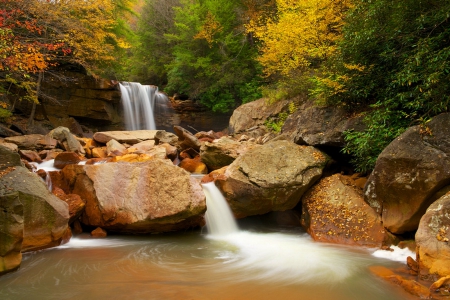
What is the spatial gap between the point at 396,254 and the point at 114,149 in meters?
10.0

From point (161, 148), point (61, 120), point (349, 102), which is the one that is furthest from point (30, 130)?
point (349, 102)

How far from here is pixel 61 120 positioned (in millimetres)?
17234

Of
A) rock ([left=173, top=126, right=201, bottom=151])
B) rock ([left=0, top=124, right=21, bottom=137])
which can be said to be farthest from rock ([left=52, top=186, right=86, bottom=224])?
rock ([left=0, top=124, right=21, bottom=137])

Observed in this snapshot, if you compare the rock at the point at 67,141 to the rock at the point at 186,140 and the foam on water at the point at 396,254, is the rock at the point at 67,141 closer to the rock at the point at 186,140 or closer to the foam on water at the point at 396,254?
the rock at the point at 186,140

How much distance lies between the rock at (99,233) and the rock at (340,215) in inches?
175

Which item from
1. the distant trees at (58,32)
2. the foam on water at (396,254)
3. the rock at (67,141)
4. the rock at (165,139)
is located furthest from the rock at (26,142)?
the foam on water at (396,254)

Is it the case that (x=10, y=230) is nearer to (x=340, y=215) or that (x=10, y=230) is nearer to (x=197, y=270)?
(x=197, y=270)

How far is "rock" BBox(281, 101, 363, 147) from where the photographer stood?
735 centimetres

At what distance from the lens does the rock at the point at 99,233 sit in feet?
21.6

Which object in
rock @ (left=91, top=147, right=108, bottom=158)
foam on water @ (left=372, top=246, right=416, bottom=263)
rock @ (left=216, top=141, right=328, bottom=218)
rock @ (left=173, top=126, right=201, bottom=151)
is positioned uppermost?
rock @ (left=173, top=126, right=201, bottom=151)

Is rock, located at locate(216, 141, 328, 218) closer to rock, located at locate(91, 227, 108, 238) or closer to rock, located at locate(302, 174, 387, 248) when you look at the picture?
rock, located at locate(302, 174, 387, 248)

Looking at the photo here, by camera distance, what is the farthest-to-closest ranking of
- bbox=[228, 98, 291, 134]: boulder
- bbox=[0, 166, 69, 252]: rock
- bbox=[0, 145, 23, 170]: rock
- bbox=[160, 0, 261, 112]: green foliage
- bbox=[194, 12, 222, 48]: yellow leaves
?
bbox=[160, 0, 261, 112]: green foliage, bbox=[194, 12, 222, 48]: yellow leaves, bbox=[228, 98, 291, 134]: boulder, bbox=[0, 145, 23, 170]: rock, bbox=[0, 166, 69, 252]: rock

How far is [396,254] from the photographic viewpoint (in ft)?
17.6

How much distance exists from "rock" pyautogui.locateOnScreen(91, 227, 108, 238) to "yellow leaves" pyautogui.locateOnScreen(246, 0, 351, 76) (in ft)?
26.7
